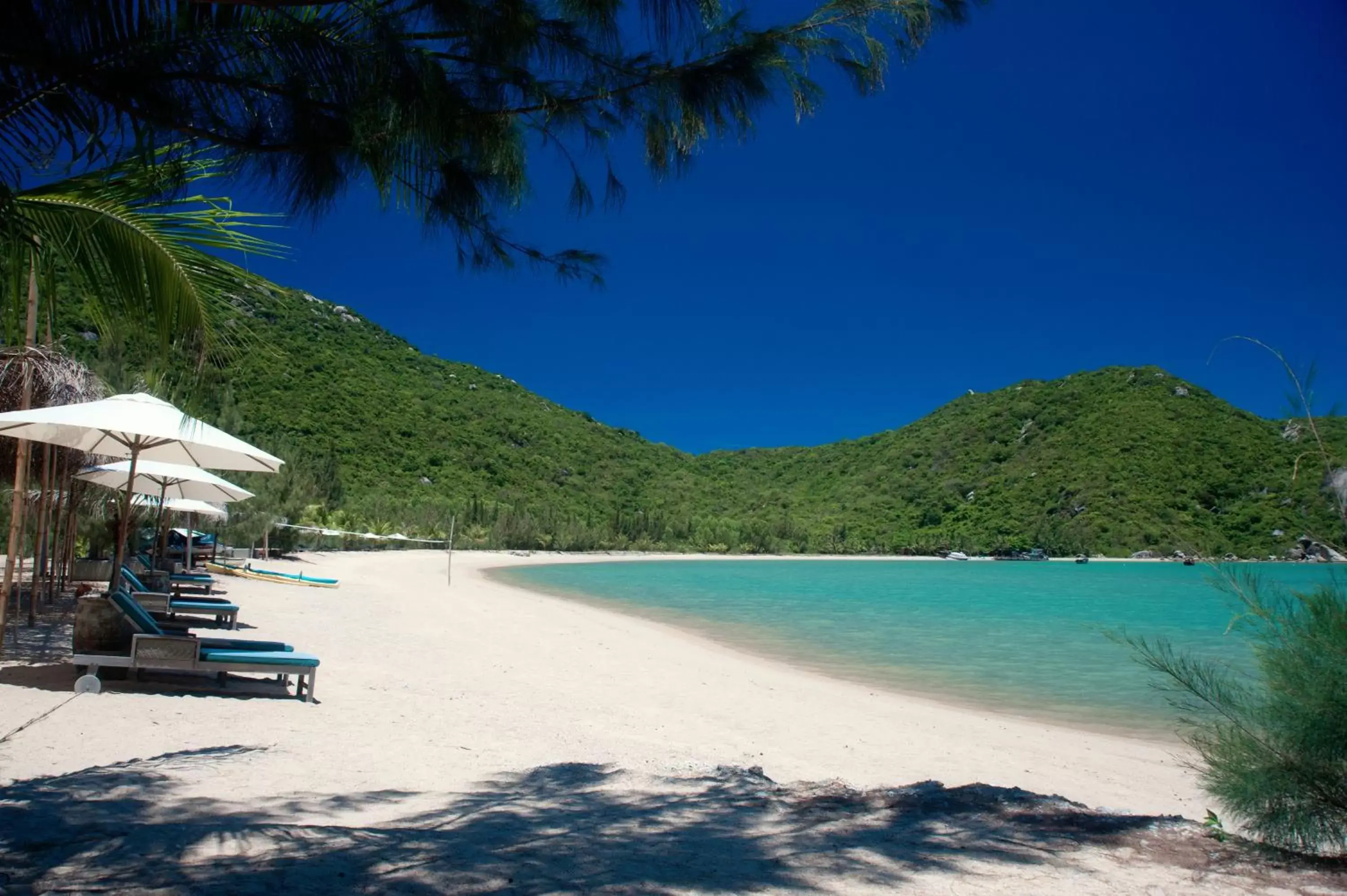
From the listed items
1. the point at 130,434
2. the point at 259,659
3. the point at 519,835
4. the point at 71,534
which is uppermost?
the point at 130,434

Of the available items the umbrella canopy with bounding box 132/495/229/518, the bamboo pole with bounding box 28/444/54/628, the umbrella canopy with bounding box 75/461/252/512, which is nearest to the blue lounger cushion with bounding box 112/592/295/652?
the bamboo pole with bounding box 28/444/54/628

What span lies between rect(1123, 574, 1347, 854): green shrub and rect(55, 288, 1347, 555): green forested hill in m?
14.9

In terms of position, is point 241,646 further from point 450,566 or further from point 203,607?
point 450,566

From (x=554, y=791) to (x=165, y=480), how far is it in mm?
8836

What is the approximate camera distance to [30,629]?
7988 mm

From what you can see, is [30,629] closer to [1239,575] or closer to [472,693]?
[472,693]

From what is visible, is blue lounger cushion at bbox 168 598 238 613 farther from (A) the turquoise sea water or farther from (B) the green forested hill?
(B) the green forested hill

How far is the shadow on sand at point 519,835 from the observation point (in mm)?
2594

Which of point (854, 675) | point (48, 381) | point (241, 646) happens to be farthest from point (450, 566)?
point (241, 646)

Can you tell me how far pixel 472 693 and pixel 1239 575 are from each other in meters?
5.72

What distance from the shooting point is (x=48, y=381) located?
7.43 metres

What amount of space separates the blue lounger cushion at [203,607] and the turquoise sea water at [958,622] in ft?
24.4

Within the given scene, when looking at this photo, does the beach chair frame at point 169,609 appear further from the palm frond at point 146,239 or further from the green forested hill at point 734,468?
the green forested hill at point 734,468

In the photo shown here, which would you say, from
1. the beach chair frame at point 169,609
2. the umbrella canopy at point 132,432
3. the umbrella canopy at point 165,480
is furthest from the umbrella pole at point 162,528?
the umbrella canopy at point 132,432
